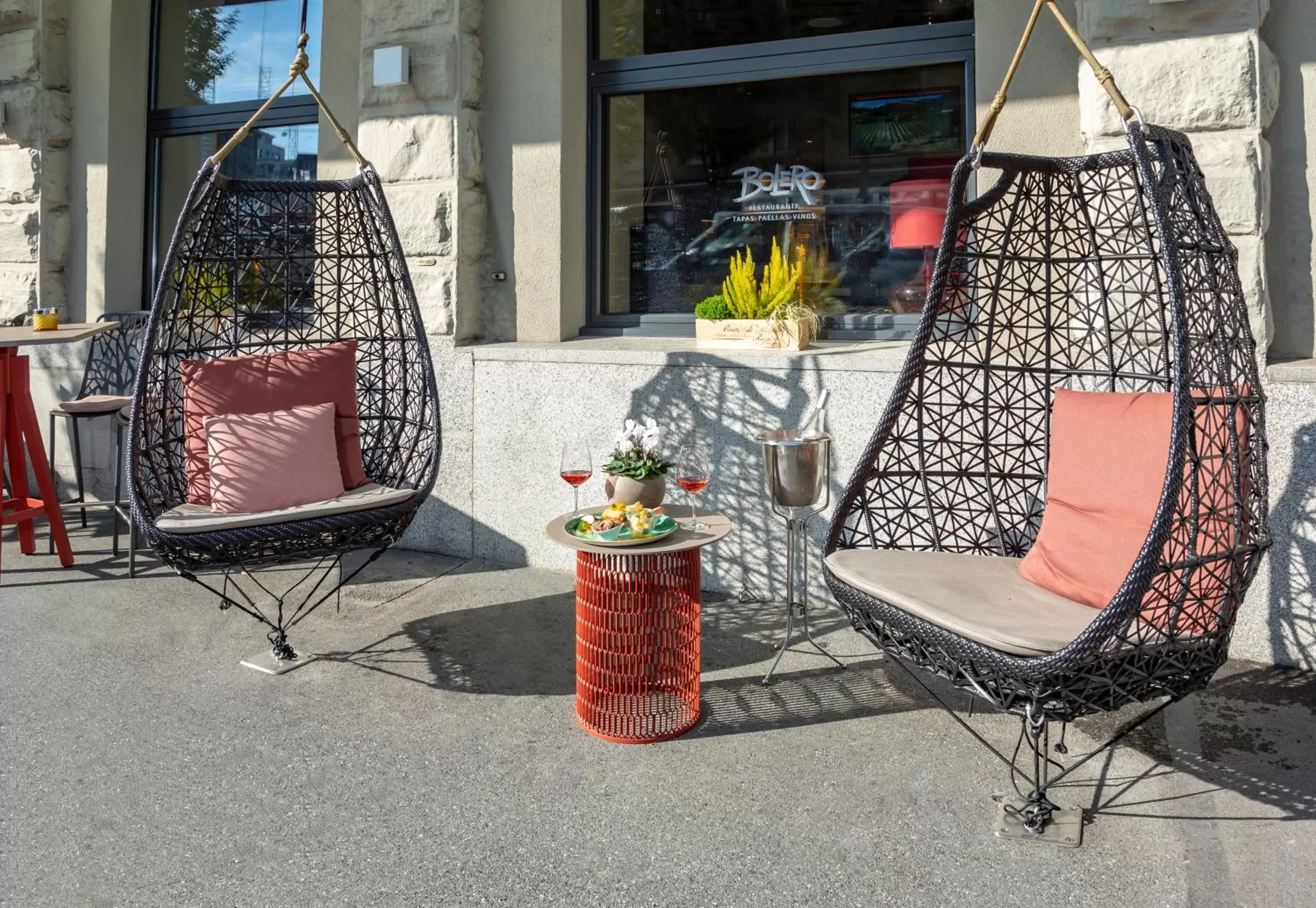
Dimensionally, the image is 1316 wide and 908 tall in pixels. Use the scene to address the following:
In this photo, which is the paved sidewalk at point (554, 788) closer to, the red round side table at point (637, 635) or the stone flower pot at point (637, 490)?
the red round side table at point (637, 635)

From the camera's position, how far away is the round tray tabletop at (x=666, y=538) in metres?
2.45

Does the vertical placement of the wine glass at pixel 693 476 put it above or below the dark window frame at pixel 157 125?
below

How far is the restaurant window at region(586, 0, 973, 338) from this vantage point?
13.0 feet

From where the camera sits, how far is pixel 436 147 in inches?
167

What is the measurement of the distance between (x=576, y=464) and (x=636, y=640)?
0.54 metres

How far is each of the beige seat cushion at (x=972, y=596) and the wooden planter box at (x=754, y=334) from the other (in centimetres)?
124

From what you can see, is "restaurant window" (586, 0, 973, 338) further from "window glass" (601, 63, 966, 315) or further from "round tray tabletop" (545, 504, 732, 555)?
"round tray tabletop" (545, 504, 732, 555)

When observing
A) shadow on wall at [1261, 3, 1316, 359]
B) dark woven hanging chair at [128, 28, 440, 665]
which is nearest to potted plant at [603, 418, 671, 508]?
dark woven hanging chair at [128, 28, 440, 665]

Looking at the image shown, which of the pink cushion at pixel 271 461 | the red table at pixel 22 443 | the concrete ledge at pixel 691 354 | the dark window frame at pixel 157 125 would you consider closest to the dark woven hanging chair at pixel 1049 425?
the concrete ledge at pixel 691 354

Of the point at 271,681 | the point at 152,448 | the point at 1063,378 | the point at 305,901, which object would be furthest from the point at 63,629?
the point at 1063,378

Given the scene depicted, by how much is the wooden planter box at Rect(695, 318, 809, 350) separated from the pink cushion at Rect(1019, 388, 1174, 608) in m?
1.24

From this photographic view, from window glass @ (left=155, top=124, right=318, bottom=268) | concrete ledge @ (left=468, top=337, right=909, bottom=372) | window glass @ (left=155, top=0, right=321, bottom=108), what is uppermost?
window glass @ (left=155, top=0, right=321, bottom=108)

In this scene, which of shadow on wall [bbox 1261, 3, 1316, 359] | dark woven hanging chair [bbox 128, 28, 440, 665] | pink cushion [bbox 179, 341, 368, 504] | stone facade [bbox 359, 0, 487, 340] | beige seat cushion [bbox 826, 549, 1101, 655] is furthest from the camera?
stone facade [bbox 359, 0, 487, 340]

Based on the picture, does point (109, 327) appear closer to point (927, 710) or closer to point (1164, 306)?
point (927, 710)
